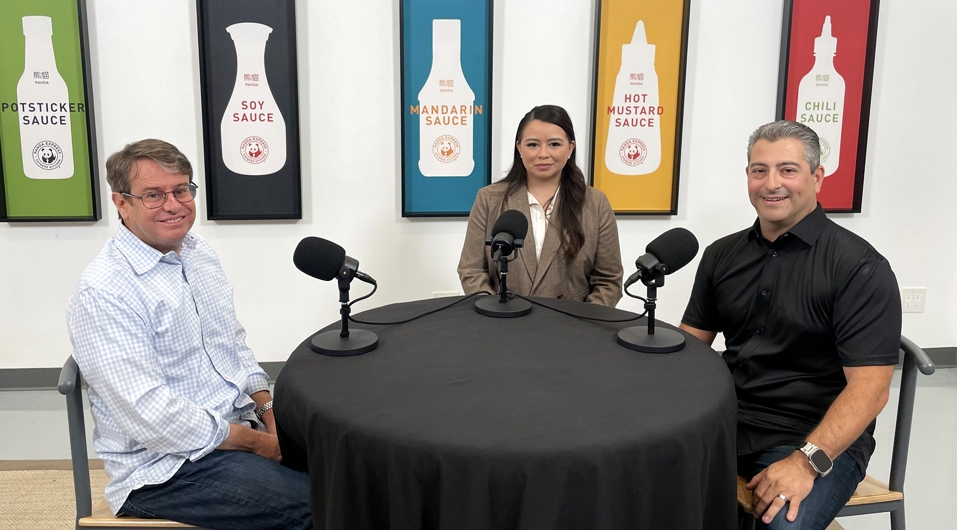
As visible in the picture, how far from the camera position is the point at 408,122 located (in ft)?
11.1

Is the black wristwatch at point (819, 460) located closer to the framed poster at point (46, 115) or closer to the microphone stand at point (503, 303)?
the microphone stand at point (503, 303)

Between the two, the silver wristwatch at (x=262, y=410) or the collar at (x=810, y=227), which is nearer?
the collar at (x=810, y=227)

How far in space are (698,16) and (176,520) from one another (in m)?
3.30

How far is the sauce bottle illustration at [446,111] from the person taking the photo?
335 centimetres

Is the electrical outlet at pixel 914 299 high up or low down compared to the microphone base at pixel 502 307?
down

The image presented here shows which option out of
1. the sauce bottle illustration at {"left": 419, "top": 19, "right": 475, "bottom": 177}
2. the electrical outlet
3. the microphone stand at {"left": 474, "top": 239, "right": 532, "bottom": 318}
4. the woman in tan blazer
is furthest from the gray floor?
the sauce bottle illustration at {"left": 419, "top": 19, "right": 475, "bottom": 177}

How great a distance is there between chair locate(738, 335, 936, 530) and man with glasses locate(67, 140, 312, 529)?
1255 millimetres

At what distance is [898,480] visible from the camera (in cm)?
176

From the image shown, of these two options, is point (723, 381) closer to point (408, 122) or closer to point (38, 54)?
point (408, 122)

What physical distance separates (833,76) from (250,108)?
10.1 ft

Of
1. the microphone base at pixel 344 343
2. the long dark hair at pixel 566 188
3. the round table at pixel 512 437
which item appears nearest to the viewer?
the round table at pixel 512 437

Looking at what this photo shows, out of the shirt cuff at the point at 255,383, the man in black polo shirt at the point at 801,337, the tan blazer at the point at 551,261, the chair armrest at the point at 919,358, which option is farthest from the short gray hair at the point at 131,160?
the chair armrest at the point at 919,358

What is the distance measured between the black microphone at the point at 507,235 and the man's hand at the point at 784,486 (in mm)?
883

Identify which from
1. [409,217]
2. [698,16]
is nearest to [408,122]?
[409,217]
